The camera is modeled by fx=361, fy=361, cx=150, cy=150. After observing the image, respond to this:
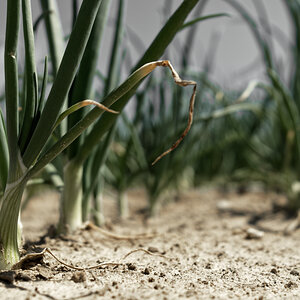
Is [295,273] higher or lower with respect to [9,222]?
lower

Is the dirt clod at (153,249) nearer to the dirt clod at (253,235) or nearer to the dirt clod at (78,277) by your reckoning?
the dirt clod at (78,277)

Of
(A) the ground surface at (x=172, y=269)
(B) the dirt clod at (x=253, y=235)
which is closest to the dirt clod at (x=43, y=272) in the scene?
(A) the ground surface at (x=172, y=269)

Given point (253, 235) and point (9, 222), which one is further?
point (253, 235)

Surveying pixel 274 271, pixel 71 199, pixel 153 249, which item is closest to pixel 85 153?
pixel 71 199

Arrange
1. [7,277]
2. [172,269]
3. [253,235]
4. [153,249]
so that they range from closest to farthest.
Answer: [7,277], [172,269], [153,249], [253,235]

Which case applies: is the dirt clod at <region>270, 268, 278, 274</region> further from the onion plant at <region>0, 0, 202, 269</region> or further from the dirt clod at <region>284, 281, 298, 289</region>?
the onion plant at <region>0, 0, 202, 269</region>

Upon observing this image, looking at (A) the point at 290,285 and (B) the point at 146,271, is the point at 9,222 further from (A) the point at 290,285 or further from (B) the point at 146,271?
(A) the point at 290,285

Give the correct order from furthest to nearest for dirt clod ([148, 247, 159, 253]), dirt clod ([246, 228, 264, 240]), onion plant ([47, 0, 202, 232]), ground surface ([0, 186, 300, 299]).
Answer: dirt clod ([246, 228, 264, 240]) → dirt clod ([148, 247, 159, 253]) → onion plant ([47, 0, 202, 232]) → ground surface ([0, 186, 300, 299])

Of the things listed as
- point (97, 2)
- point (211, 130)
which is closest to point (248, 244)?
point (97, 2)

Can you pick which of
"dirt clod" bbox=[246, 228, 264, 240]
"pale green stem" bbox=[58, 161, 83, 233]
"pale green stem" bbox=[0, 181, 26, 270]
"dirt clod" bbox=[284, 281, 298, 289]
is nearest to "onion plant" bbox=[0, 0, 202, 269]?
"pale green stem" bbox=[0, 181, 26, 270]
